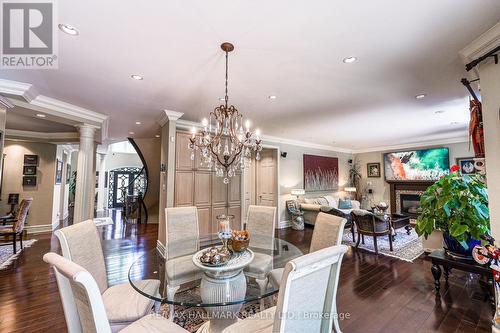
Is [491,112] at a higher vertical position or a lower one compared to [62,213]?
higher

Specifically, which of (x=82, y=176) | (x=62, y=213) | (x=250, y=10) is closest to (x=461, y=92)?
(x=250, y=10)

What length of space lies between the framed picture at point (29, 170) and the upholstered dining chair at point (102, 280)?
5.69m

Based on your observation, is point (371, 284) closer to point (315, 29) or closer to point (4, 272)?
point (315, 29)

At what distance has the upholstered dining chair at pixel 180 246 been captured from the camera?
186cm

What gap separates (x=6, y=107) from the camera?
2992 millimetres

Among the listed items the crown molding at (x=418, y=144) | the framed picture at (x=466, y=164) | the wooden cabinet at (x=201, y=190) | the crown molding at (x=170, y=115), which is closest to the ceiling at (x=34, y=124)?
the crown molding at (x=170, y=115)

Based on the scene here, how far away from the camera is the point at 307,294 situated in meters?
1.08

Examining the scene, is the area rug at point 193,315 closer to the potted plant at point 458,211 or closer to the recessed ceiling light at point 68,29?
the potted plant at point 458,211

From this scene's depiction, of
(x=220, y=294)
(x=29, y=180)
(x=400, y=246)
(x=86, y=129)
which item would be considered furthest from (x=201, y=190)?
(x=29, y=180)

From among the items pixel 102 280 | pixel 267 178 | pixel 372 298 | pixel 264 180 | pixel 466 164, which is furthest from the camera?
pixel 264 180

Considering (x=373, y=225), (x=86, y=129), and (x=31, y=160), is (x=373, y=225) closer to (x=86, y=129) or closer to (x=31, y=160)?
(x=86, y=129)

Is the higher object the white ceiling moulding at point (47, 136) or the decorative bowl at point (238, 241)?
the white ceiling moulding at point (47, 136)

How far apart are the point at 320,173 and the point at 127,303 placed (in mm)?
6922

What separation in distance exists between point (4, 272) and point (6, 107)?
2.44m
